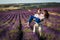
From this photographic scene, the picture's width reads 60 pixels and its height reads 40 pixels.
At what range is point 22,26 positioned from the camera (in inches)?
61.5

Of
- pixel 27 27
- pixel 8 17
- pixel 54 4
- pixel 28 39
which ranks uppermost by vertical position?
pixel 54 4

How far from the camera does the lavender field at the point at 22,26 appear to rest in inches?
59.7

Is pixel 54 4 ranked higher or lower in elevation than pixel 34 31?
higher

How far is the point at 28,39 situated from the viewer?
1504 mm

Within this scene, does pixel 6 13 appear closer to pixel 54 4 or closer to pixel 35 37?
pixel 35 37

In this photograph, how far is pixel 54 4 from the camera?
64.7 inches

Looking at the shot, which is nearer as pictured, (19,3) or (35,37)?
(35,37)

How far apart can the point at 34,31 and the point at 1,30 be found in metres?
0.38

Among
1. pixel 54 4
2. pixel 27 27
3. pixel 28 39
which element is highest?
pixel 54 4

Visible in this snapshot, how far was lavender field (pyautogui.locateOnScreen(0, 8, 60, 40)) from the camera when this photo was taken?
1.52 meters

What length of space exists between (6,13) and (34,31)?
1.30 ft

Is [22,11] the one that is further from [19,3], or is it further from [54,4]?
[54,4]

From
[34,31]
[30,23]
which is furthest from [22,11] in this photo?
Answer: [34,31]

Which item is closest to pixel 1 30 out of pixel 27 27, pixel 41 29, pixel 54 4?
pixel 27 27
